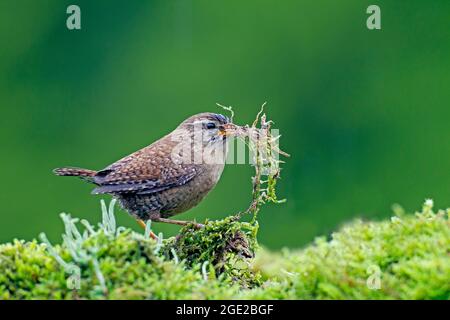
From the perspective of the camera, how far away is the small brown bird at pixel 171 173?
5199 mm

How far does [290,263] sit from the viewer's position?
2.77m

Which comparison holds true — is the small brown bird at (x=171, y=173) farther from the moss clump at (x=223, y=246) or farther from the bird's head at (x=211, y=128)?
the moss clump at (x=223, y=246)

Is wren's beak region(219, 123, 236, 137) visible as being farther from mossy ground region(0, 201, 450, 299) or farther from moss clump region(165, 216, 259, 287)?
mossy ground region(0, 201, 450, 299)

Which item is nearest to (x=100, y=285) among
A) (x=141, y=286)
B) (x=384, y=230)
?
(x=141, y=286)

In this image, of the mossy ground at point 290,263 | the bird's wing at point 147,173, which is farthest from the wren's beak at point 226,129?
the mossy ground at point 290,263

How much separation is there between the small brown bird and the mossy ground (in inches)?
91.3

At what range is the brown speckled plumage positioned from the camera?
17.0ft

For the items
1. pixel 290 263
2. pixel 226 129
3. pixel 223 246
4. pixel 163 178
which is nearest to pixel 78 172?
pixel 163 178

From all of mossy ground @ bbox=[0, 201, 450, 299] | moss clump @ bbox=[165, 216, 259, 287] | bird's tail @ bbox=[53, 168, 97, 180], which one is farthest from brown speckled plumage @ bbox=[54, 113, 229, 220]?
mossy ground @ bbox=[0, 201, 450, 299]

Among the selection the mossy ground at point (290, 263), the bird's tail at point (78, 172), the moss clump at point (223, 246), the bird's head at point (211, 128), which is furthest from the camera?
the bird's tail at point (78, 172)
